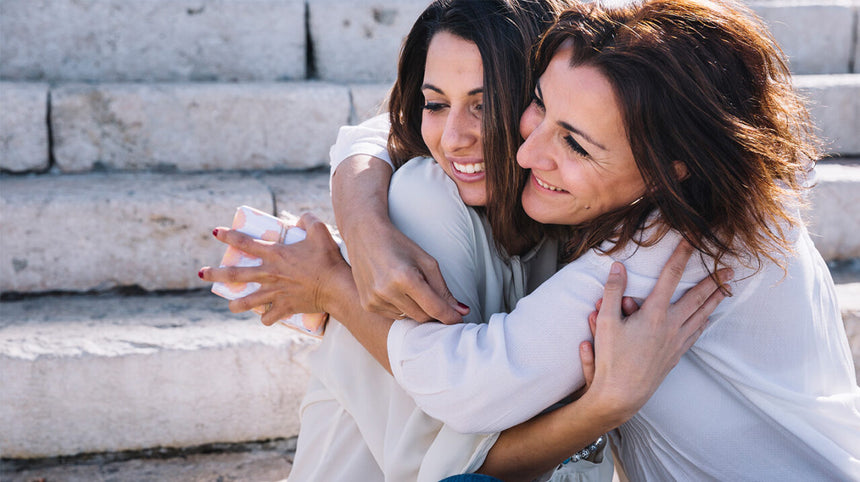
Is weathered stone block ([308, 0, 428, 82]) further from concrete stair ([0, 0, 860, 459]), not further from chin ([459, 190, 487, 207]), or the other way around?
chin ([459, 190, 487, 207])

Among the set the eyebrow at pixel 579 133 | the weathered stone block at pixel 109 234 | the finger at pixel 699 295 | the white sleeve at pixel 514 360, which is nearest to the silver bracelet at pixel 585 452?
the white sleeve at pixel 514 360

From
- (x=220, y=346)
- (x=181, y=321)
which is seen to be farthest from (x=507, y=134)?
(x=181, y=321)

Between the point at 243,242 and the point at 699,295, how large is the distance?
3.51ft

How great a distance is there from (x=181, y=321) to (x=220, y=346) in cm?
22

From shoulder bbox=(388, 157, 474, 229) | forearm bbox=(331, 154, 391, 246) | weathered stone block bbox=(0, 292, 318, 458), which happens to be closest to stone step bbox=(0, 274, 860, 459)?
weathered stone block bbox=(0, 292, 318, 458)

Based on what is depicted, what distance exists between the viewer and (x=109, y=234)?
251cm

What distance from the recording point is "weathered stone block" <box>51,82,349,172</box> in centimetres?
280

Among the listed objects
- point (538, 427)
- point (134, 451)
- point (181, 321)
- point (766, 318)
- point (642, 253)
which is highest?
point (642, 253)

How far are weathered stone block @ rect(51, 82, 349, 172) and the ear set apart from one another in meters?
1.80

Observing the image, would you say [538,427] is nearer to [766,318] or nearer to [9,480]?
[766,318]

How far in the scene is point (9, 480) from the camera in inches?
84.0

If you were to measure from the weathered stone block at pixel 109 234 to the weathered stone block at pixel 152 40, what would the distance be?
2.18 ft

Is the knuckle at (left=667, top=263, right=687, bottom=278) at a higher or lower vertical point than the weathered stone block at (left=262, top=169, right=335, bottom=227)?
higher

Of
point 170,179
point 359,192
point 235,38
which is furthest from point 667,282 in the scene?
point 235,38
